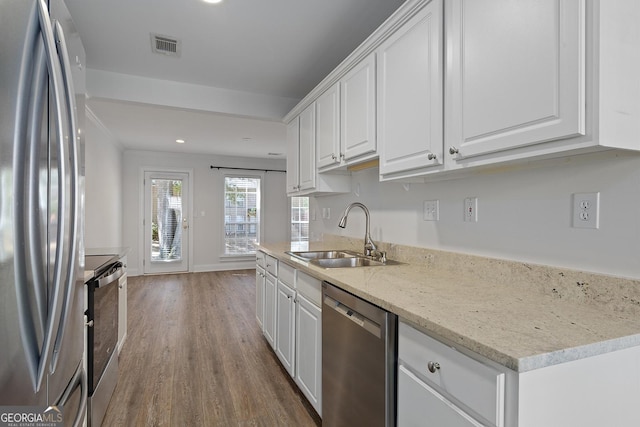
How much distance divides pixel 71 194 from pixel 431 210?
67.4 inches

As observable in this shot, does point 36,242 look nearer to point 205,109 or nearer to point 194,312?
point 205,109

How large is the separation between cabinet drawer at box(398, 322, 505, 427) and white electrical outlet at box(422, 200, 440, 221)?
96 cm

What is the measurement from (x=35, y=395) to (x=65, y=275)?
0.98 ft

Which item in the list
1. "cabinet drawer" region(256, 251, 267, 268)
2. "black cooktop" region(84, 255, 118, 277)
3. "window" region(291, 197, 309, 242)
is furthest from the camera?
"window" region(291, 197, 309, 242)

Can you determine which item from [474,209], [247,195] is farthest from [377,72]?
[247,195]

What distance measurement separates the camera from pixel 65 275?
954mm

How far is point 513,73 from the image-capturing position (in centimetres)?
116

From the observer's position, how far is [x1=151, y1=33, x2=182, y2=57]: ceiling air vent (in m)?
2.37

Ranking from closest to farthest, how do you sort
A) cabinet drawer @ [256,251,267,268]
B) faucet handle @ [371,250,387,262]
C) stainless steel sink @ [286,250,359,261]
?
faucet handle @ [371,250,387,262]
stainless steel sink @ [286,250,359,261]
cabinet drawer @ [256,251,267,268]

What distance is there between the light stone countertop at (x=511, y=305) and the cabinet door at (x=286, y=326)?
1.97 ft

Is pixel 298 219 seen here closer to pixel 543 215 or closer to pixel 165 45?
pixel 165 45

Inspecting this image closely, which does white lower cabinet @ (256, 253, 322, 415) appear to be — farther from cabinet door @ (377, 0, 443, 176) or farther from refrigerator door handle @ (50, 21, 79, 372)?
refrigerator door handle @ (50, 21, 79, 372)

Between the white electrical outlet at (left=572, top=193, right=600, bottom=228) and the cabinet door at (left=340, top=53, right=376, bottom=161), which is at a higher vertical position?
the cabinet door at (left=340, top=53, right=376, bottom=161)

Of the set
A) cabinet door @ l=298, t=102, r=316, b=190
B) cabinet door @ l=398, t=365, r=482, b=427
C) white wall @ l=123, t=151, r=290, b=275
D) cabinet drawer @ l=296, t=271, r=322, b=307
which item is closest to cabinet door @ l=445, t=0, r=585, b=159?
cabinet door @ l=398, t=365, r=482, b=427
